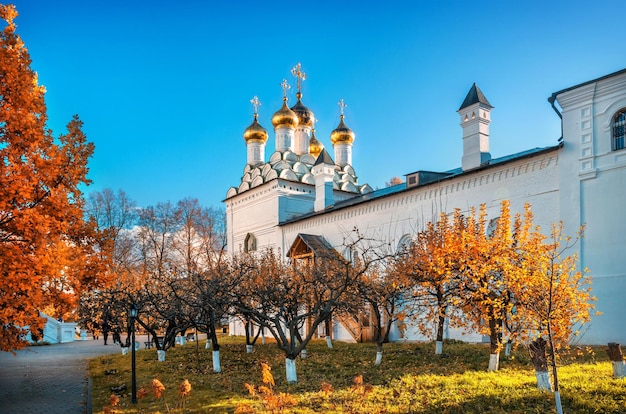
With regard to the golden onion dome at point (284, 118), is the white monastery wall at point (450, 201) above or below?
below

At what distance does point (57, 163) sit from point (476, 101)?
13355 millimetres

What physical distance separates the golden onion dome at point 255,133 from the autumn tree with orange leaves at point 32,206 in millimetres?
22647

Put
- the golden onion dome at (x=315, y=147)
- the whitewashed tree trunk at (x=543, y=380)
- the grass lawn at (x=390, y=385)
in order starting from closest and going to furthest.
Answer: the grass lawn at (x=390, y=385)
the whitewashed tree trunk at (x=543, y=380)
the golden onion dome at (x=315, y=147)

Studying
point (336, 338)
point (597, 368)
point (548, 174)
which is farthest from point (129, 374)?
point (548, 174)

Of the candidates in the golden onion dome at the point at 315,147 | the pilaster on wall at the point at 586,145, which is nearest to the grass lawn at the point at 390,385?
the pilaster on wall at the point at 586,145

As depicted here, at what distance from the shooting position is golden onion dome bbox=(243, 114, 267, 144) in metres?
32.3

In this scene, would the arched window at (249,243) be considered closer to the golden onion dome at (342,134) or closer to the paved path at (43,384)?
the golden onion dome at (342,134)

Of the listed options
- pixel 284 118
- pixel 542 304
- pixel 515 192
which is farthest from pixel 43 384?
pixel 284 118

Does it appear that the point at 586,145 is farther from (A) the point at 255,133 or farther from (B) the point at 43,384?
(A) the point at 255,133

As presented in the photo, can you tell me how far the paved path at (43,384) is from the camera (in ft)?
36.9

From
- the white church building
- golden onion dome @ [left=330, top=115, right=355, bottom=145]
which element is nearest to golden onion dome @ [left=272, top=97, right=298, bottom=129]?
the white church building

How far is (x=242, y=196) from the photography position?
30.6m

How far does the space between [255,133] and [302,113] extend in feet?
10.2

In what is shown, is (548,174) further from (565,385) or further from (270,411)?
(270,411)
